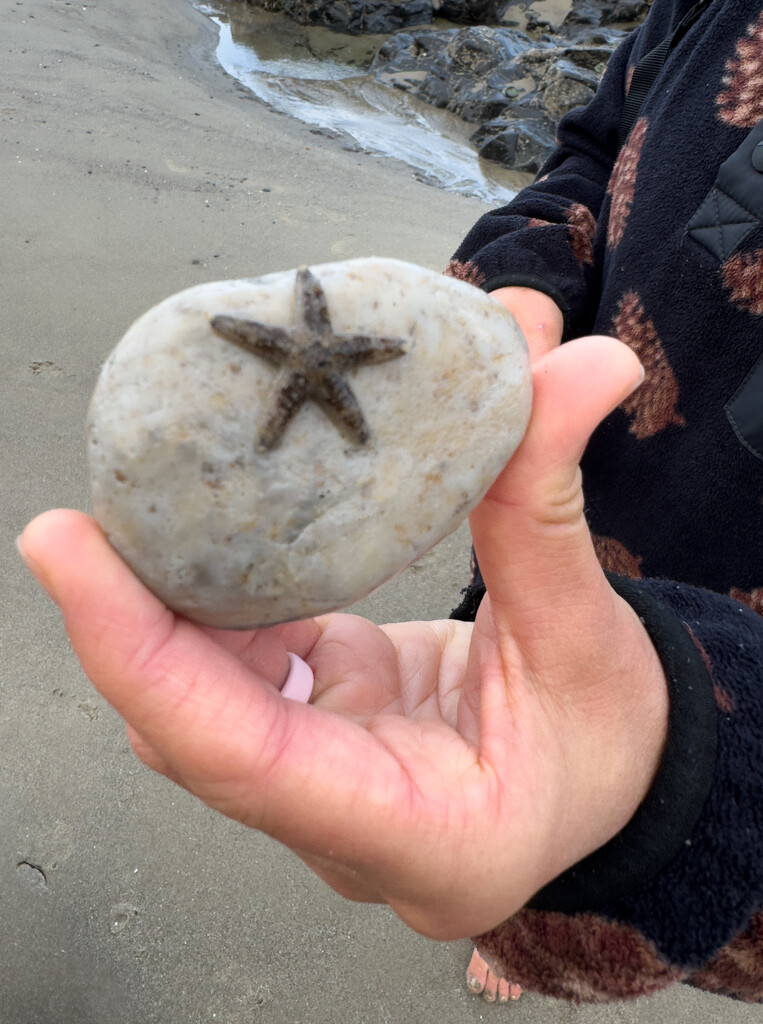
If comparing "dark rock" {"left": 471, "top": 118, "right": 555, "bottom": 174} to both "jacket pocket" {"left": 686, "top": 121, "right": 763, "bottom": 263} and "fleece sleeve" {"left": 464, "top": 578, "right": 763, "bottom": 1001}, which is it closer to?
"jacket pocket" {"left": 686, "top": 121, "right": 763, "bottom": 263}

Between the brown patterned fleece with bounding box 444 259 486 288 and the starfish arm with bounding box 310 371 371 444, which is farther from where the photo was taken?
the brown patterned fleece with bounding box 444 259 486 288

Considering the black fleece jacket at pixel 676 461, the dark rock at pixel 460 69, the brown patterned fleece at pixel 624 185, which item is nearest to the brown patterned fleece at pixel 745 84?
the black fleece jacket at pixel 676 461

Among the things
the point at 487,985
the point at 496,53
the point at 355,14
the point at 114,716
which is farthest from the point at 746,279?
the point at 355,14

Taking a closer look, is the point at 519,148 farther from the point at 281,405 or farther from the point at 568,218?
the point at 281,405

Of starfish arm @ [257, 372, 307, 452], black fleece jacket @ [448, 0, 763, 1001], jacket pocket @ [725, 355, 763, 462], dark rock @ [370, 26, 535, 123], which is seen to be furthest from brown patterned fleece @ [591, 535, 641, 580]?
dark rock @ [370, 26, 535, 123]

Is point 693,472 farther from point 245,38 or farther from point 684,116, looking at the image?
point 245,38

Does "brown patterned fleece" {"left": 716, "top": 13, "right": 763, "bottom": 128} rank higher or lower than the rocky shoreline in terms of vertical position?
higher

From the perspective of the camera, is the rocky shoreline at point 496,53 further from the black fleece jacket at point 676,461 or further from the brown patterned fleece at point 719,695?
the brown patterned fleece at point 719,695

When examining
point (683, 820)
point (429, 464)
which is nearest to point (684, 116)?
point (429, 464)
